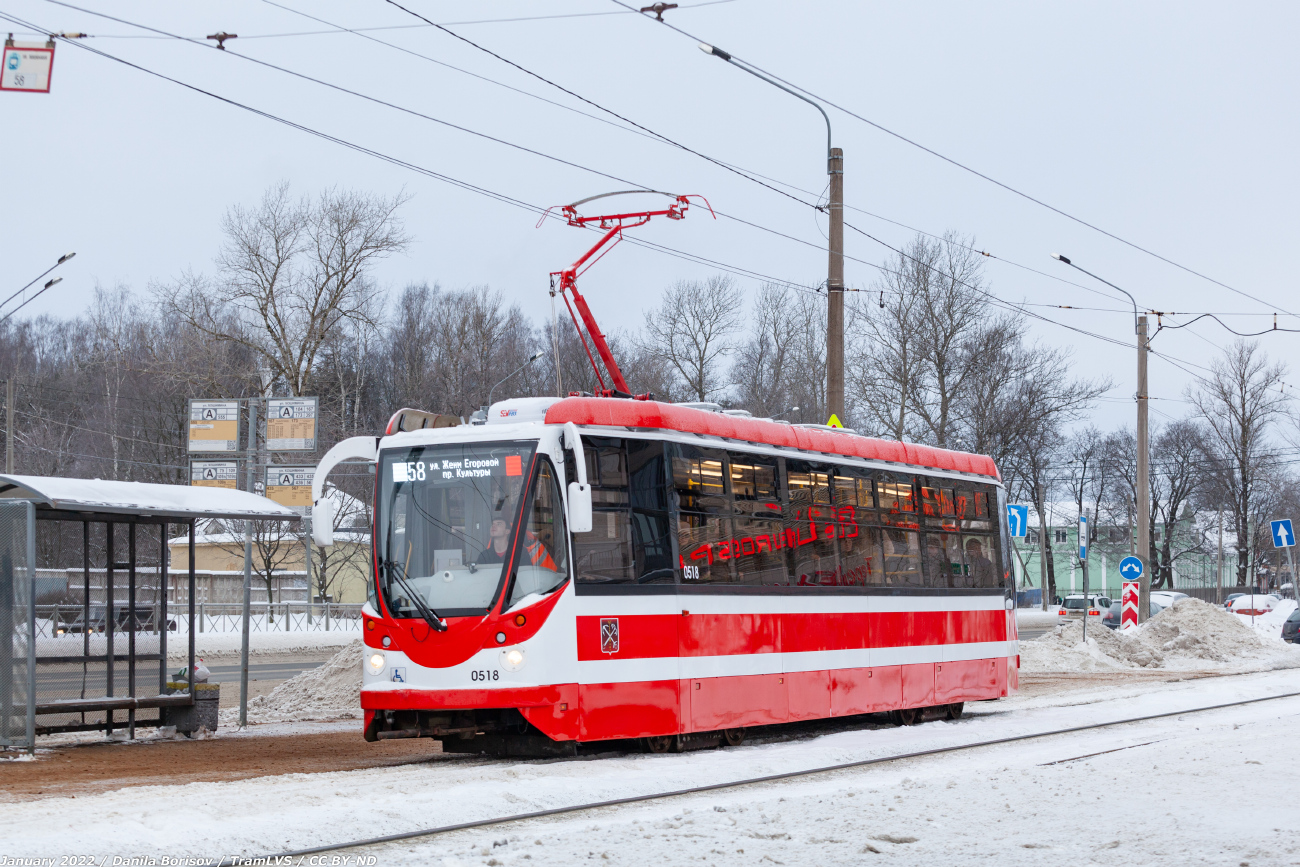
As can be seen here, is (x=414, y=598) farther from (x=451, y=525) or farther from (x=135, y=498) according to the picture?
(x=135, y=498)

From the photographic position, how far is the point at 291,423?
44.0m

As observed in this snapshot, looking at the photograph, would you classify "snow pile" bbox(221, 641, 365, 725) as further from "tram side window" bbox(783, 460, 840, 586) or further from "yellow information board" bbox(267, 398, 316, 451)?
"yellow information board" bbox(267, 398, 316, 451)

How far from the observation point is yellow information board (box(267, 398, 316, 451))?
143 feet

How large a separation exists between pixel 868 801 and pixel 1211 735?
6.32 meters

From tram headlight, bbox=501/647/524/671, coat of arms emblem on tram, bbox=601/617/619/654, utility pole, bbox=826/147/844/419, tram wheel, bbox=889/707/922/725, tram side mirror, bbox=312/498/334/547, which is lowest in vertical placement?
tram wheel, bbox=889/707/922/725

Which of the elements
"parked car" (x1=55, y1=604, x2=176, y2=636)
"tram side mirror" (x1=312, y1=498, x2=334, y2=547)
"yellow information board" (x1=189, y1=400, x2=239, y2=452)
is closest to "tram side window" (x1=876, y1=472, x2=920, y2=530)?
"tram side mirror" (x1=312, y1=498, x2=334, y2=547)

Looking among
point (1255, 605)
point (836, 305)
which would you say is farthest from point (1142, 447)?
point (1255, 605)

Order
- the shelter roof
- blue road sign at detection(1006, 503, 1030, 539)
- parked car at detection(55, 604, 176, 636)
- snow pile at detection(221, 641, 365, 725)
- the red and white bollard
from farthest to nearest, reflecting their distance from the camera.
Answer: the red and white bollard → blue road sign at detection(1006, 503, 1030, 539) → snow pile at detection(221, 641, 365, 725) → parked car at detection(55, 604, 176, 636) → the shelter roof

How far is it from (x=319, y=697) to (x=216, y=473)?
88.8 feet

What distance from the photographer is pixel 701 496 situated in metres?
13.2

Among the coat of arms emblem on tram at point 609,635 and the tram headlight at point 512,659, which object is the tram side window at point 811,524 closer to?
the coat of arms emblem on tram at point 609,635

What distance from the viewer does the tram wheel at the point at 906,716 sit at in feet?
54.8

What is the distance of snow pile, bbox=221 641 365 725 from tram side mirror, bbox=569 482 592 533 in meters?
7.88

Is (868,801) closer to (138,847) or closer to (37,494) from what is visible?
(138,847)
